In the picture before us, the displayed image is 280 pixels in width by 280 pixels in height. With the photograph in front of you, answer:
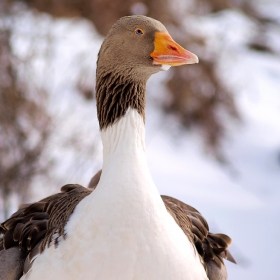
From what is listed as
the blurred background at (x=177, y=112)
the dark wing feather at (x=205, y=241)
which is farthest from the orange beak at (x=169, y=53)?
the blurred background at (x=177, y=112)

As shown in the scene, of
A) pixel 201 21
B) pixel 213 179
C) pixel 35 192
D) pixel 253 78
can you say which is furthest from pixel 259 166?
pixel 35 192

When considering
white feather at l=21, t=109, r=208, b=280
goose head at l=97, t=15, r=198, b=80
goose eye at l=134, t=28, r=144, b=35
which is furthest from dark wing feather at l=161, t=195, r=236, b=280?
goose eye at l=134, t=28, r=144, b=35

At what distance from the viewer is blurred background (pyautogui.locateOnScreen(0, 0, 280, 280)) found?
23.1 ft

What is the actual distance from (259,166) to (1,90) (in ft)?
19.9

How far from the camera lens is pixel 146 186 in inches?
102

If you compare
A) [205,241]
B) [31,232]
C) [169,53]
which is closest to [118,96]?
[169,53]

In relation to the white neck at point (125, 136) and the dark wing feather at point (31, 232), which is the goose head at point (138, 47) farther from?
the dark wing feather at point (31, 232)

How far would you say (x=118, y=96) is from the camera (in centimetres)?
280

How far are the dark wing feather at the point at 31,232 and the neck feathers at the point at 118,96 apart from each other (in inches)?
21.3

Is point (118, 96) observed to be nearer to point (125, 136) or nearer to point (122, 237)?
point (125, 136)

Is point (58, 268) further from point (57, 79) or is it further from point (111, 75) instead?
point (57, 79)

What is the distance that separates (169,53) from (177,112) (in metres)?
8.66

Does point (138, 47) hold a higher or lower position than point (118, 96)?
higher

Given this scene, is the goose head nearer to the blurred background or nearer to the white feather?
the white feather
